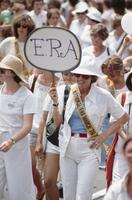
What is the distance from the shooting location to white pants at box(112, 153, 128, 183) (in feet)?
24.1

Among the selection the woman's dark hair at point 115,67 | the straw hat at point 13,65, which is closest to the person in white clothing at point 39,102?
the woman's dark hair at point 115,67

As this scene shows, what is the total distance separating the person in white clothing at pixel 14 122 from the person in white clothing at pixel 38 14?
8.18 m

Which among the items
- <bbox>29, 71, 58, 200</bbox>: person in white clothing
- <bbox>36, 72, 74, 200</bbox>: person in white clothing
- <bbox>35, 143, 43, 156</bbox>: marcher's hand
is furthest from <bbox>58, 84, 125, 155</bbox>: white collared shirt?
<bbox>29, 71, 58, 200</bbox>: person in white clothing

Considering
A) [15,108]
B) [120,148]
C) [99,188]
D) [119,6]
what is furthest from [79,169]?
[119,6]

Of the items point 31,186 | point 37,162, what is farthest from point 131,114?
point 37,162

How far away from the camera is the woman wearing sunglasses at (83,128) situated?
7.32 metres

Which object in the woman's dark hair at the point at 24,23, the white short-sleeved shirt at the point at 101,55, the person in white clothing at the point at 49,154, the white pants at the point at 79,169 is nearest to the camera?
the white pants at the point at 79,169

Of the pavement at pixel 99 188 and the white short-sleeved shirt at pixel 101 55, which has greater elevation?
the white short-sleeved shirt at pixel 101 55

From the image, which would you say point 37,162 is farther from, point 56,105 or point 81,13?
point 81,13

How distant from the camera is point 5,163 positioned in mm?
7672

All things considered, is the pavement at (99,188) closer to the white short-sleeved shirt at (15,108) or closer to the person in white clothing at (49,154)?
the person in white clothing at (49,154)

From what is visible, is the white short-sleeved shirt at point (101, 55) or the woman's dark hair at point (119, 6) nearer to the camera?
the white short-sleeved shirt at point (101, 55)

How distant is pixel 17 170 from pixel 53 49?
1283mm

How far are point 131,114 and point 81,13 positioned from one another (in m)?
7.66
